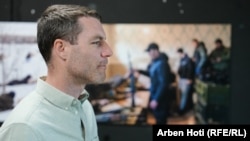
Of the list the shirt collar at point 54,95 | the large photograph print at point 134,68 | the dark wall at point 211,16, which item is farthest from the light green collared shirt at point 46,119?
the dark wall at point 211,16

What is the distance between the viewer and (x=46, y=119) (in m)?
0.96

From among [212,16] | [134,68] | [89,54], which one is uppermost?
[212,16]

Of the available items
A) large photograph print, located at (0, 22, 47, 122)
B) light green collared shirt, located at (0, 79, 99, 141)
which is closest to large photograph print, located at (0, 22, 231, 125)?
large photograph print, located at (0, 22, 47, 122)

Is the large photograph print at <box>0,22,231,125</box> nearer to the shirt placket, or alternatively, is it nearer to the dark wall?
the dark wall

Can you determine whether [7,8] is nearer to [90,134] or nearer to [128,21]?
[128,21]

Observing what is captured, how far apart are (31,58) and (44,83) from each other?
1.92 m

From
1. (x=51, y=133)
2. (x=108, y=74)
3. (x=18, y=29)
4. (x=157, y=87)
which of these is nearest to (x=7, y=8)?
(x=18, y=29)

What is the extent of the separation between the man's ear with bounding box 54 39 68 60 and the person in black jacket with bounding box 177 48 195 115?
1804mm

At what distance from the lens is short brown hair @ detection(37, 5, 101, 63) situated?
1.05 meters

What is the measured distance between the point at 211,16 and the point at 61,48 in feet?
6.48

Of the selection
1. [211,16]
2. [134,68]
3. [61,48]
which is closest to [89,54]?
[61,48]

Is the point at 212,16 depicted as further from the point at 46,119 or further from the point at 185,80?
the point at 46,119

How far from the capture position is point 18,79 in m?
2.88

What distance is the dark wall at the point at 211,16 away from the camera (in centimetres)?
276
